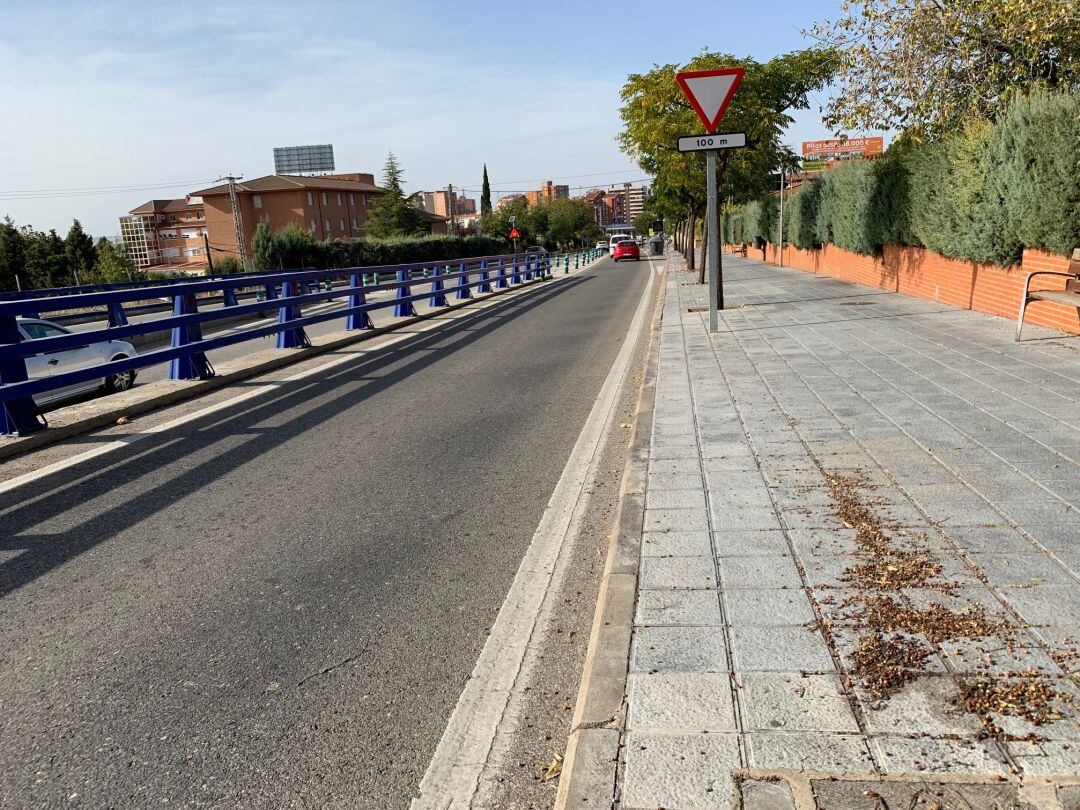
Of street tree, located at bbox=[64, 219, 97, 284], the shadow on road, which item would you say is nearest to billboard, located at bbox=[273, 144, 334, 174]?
street tree, located at bbox=[64, 219, 97, 284]

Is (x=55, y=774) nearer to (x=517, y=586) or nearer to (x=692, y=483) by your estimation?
(x=517, y=586)

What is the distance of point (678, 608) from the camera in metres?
3.27

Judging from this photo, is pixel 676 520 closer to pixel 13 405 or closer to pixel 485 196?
pixel 13 405

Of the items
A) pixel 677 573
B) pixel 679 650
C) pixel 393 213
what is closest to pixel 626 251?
pixel 393 213

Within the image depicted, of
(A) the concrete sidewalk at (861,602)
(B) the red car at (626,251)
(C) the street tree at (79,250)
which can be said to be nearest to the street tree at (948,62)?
(A) the concrete sidewalk at (861,602)

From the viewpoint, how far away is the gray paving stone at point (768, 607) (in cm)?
311

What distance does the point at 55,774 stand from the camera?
8.39 feet

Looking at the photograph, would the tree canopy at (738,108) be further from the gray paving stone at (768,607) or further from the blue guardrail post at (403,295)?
the gray paving stone at (768,607)

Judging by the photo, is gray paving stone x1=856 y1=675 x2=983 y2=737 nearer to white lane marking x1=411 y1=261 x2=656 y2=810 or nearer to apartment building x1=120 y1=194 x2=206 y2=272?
white lane marking x1=411 y1=261 x2=656 y2=810

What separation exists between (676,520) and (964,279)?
34.6 ft

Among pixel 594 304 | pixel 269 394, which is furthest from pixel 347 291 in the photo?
pixel 594 304

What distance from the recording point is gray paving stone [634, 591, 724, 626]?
316 cm

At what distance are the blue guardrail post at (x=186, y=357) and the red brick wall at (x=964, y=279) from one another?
9999mm

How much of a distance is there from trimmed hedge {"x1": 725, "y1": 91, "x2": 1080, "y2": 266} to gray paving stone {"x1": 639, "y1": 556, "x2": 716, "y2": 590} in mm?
8143
